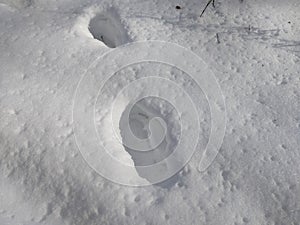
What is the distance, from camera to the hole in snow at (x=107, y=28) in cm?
179

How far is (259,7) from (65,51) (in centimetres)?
101

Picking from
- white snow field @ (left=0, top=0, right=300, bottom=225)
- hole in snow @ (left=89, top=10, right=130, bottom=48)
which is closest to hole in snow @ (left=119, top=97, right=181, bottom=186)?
white snow field @ (left=0, top=0, right=300, bottom=225)

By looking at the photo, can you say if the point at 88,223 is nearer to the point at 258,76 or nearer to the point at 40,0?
the point at 258,76

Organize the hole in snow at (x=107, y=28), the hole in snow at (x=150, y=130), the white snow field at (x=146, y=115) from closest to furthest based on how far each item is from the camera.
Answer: the white snow field at (x=146, y=115) → the hole in snow at (x=150, y=130) → the hole in snow at (x=107, y=28)

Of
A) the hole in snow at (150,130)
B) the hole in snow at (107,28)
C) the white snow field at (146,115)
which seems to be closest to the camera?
the white snow field at (146,115)

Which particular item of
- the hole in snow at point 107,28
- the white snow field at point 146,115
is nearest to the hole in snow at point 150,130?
the white snow field at point 146,115

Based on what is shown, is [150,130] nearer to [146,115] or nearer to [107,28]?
[146,115]

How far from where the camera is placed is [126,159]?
4.55 feet

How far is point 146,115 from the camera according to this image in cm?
154

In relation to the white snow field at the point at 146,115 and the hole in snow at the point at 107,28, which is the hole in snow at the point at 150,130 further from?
the hole in snow at the point at 107,28

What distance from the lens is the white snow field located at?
49.3 inches

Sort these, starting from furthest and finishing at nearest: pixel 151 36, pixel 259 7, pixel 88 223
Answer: pixel 259 7
pixel 151 36
pixel 88 223

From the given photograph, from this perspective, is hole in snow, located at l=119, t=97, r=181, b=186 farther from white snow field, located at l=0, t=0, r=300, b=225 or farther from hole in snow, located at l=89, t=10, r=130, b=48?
hole in snow, located at l=89, t=10, r=130, b=48

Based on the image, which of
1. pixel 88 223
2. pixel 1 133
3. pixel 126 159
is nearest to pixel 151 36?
pixel 126 159
